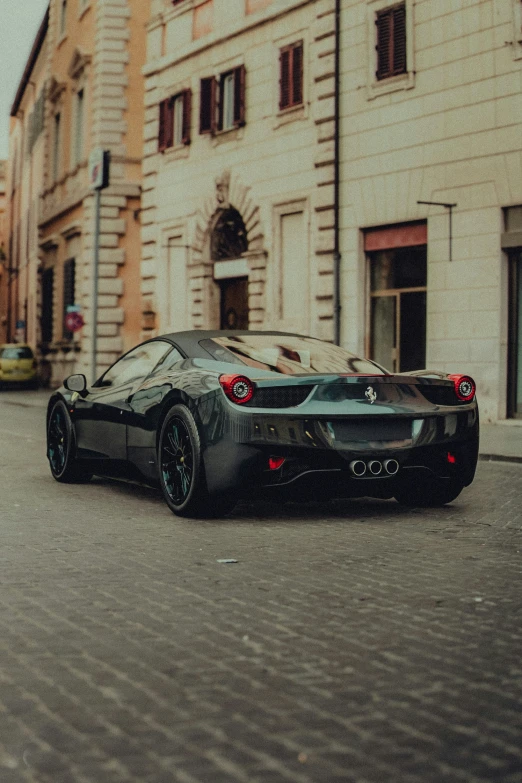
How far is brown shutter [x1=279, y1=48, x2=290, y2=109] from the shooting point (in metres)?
24.6

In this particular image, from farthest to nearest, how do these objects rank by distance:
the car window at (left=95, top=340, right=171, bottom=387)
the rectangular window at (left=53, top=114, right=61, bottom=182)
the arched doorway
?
1. the rectangular window at (left=53, top=114, right=61, bottom=182)
2. the arched doorway
3. the car window at (left=95, top=340, right=171, bottom=387)

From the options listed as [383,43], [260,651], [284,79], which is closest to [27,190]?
[284,79]

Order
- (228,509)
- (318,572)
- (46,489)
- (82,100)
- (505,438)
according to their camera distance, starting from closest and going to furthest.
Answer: (318,572)
(228,509)
(46,489)
(505,438)
(82,100)

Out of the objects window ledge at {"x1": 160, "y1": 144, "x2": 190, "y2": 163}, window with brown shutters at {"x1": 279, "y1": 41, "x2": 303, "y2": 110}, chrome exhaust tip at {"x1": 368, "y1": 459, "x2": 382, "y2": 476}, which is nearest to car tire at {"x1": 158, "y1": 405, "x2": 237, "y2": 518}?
chrome exhaust tip at {"x1": 368, "y1": 459, "x2": 382, "y2": 476}

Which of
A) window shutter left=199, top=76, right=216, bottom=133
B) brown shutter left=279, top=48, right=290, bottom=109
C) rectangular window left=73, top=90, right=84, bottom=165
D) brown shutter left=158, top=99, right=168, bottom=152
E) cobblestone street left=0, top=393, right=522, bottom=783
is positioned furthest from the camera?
rectangular window left=73, top=90, right=84, bottom=165

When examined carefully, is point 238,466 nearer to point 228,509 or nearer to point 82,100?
point 228,509

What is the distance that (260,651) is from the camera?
4469 millimetres

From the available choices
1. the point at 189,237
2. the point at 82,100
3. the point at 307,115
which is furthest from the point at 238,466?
the point at 82,100

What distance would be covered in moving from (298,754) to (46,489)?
7.18m

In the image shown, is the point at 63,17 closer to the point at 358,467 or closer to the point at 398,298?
the point at 398,298

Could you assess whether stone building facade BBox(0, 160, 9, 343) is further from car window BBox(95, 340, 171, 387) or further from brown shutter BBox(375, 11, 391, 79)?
car window BBox(95, 340, 171, 387)

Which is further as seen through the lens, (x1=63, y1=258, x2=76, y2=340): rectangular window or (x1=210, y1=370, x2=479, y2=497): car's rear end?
(x1=63, y1=258, x2=76, y2=340): rectangular window

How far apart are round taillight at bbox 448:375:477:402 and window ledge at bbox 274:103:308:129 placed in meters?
16.2

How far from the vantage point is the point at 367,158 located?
22.1 meters
